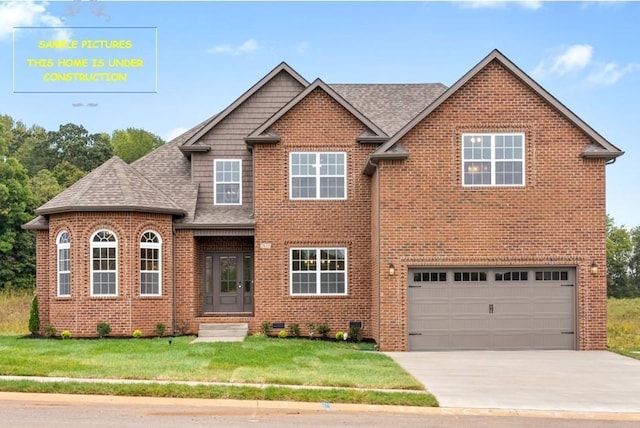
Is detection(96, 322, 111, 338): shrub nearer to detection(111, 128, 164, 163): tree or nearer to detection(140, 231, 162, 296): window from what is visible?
detection(140, 231, 162, 296): window

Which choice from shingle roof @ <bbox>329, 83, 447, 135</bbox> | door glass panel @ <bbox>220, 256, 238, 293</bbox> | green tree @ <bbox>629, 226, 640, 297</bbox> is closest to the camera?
door glass panel @ <bbox>220, 256, 238, 293</bbox>

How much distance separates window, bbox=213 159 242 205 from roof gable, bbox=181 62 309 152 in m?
1.00

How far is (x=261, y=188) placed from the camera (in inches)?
827

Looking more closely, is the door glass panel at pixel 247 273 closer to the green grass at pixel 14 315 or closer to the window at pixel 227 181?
the window at pixel 227 181

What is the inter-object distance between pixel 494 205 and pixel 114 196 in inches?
422

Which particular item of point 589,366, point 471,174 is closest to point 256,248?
point 471,174

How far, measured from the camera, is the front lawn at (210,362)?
12656 millimetres

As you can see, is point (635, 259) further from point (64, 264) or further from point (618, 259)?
point (64, 264)

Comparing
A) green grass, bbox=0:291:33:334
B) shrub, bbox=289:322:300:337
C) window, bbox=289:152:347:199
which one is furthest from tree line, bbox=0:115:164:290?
shrub, bbox=289:322:300:337

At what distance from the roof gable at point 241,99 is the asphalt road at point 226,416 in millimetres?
12202

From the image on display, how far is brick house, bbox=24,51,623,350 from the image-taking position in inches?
714

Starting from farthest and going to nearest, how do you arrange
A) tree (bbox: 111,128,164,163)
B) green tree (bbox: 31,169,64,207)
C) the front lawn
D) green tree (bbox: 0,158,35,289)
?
tree (bbox: 111,128,164,163)
green tree (bbox: 31,169,64,207)
green tree (bbox: 0,158,35,289)
the front lawn

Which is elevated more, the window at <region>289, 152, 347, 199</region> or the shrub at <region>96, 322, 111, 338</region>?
the window at <region>289, 152, 347, 199</region>

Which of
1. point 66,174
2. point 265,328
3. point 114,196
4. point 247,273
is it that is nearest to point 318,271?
point 265,328
